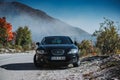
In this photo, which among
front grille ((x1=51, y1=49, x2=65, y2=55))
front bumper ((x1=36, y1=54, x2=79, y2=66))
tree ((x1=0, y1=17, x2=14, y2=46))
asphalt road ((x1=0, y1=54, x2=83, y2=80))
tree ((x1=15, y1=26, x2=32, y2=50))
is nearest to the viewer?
asphalt road ((x1=0, y1=54, x2=83, y2=80))

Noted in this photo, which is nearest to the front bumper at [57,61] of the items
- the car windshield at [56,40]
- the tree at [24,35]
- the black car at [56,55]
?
the black car at [56,55]

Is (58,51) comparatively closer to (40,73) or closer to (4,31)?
(40,73)

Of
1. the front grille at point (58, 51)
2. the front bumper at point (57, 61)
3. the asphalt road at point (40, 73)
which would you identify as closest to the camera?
the asphalt road at point (40, 73)

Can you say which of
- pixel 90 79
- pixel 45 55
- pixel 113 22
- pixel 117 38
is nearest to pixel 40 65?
pixel 45 55

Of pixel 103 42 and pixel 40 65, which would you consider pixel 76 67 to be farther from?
pixel 103 42

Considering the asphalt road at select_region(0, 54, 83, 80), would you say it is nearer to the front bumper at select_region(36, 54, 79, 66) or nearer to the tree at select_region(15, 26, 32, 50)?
the front bumper at select_region(36, 54, 79, 66)

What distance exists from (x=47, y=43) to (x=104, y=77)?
20.3ft

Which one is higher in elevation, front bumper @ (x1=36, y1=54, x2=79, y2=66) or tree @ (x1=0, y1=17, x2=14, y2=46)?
tree @ (x1=0, y1=17, x2=14, y2=46)

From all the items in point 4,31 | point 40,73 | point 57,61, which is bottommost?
point 40,73

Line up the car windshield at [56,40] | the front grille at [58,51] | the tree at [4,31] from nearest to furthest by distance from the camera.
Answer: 1. the front grille at [58,51]
2. the car windshield at [56,40]
3. the tree at [4,31]

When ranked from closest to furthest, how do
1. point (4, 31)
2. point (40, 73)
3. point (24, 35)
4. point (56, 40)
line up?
point (40, 73)
point (56, 40)
point (4, 31)
point (24, 35)

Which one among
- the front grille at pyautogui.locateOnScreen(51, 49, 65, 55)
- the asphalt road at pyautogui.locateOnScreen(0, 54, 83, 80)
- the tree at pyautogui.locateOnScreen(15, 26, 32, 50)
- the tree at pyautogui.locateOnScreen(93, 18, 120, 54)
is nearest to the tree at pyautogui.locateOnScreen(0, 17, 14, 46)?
the tree at pyautogui.locateOnScreen(15, 26, 32, 50)

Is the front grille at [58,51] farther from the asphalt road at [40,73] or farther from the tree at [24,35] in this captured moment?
the tree at [24,35]

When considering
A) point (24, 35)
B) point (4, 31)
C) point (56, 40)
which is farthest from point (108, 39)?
point (24, 35)
